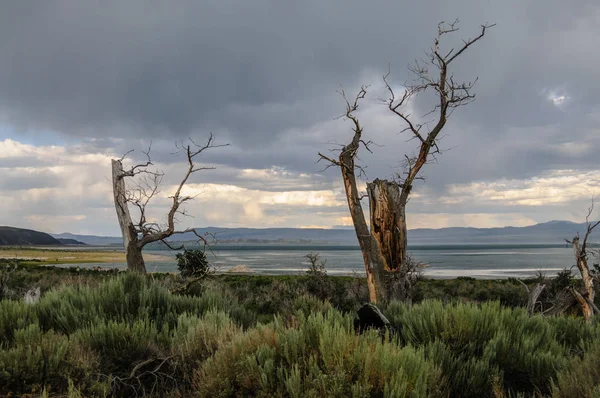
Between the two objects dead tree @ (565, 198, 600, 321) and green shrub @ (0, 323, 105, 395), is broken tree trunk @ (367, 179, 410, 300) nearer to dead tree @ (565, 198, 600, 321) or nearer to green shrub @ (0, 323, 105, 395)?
dead tree @ (565, 198, 600, 321)

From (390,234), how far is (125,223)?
8846 millimetres

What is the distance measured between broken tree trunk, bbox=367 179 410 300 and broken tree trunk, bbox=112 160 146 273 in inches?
309

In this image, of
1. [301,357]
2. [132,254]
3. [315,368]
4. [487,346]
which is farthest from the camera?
[132,254]

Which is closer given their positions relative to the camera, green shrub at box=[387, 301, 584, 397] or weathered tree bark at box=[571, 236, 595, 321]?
green shrub at box=[387, 301, 584, 397]

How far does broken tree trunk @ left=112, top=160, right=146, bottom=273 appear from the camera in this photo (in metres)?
15.8

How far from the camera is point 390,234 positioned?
44.8 ft

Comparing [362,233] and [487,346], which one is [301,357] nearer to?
[487,346]

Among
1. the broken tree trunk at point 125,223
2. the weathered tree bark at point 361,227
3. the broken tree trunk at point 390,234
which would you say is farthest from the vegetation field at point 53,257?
the broken tree trunk at point 390,234

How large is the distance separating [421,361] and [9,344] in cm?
508

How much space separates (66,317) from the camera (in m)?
6.96

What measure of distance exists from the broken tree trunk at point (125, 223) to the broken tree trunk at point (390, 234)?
25.7 feet

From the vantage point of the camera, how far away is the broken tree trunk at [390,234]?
13.6 metres

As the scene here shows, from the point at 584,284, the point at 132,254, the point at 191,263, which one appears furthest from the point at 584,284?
the point at 191,263

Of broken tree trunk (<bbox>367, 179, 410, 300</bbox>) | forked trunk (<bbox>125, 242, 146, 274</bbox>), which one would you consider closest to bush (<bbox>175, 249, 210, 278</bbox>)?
forked trunk (<bbox>125, 242, 146, 274</bbox>)
